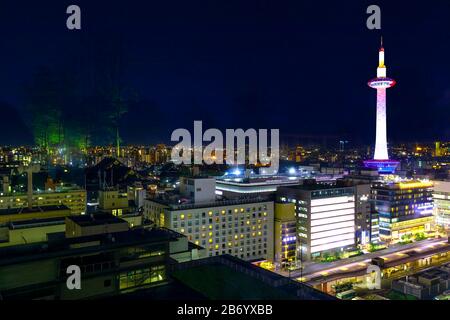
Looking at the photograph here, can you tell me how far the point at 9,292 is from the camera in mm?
6203

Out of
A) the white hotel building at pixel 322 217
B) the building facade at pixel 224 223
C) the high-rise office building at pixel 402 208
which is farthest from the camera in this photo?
the high-rise office building at pixel 402 208

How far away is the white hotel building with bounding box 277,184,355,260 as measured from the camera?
73.9 ft

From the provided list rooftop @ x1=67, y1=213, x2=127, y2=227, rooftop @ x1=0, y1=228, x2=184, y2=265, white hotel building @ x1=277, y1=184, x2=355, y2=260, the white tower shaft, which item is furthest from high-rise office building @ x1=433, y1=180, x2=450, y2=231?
rooftop @ x1=0, y1=228, x2=184, y2=265

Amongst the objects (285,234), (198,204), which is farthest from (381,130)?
(198,204)

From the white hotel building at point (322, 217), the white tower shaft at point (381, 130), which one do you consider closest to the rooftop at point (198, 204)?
the white hotel building at point (322, 217)

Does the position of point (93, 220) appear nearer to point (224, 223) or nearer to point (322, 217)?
point (224, 223)

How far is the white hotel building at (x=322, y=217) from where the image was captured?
73.9 feet

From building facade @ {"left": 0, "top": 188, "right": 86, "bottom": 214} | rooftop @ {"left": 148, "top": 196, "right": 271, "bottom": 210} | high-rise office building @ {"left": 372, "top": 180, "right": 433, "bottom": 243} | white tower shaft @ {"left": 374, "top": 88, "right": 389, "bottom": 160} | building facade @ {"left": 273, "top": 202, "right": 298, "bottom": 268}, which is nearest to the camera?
rooftop @ {"left": 148, "top": 196, "right": 271, "bottom": 210}

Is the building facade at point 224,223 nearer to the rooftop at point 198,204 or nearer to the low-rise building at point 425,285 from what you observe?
the rooftop at point 198,204

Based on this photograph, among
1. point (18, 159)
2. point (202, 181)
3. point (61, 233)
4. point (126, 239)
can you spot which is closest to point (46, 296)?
point (126, 239)

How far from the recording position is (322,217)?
2312 centimetres

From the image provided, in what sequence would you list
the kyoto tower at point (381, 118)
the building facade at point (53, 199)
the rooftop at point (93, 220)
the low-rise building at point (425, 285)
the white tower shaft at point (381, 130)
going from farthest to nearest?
the white tower shaft at point (381, 130)
the kyoto tower at point (381, 118)
the building facade at point (53, 199)
the low-rise building at point (425, 285)
the rooftop at point (93, 220)

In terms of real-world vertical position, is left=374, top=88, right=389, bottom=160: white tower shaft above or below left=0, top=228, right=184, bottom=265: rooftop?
above

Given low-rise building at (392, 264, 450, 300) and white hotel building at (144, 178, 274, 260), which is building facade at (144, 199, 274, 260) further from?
low-rise building at (392, 264, 450, 300)
